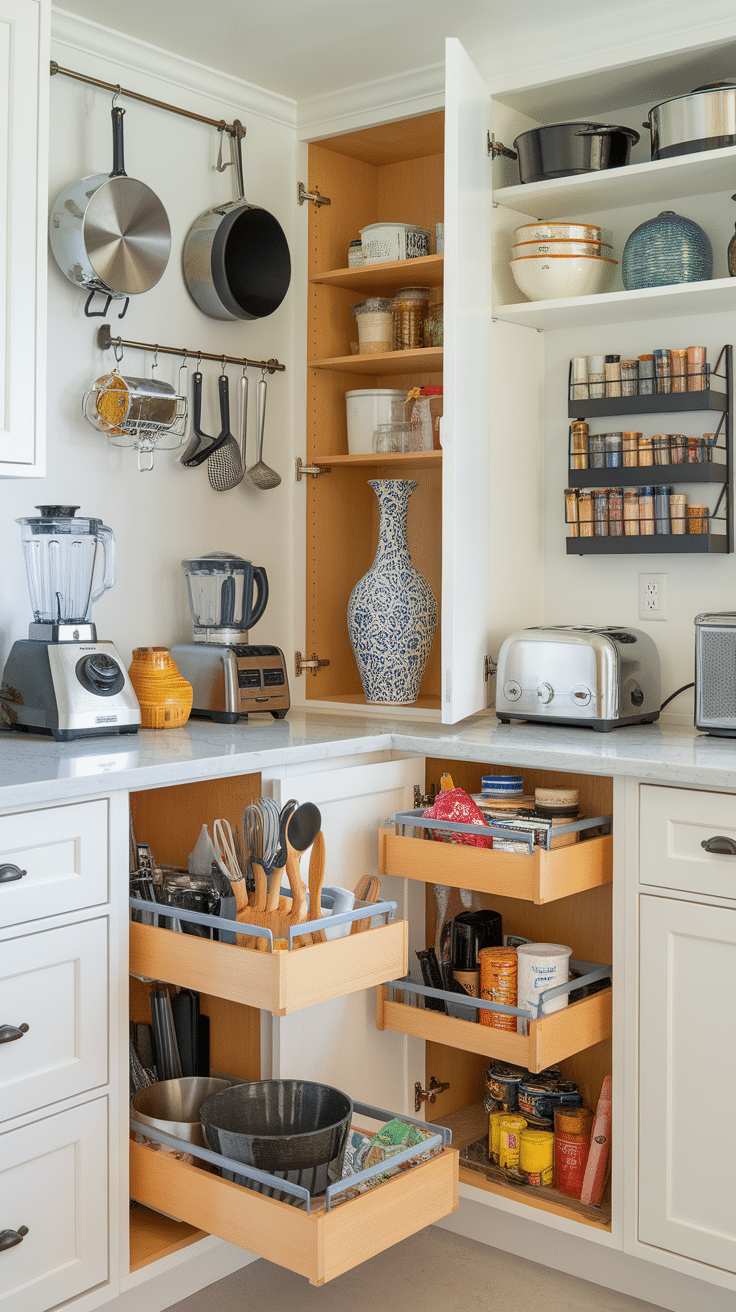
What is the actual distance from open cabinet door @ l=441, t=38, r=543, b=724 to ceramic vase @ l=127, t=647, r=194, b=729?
1.71 ft

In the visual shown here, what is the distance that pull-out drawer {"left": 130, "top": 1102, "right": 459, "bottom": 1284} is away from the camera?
1.49 m

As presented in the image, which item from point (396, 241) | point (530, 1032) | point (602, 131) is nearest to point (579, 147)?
point (602, 131)

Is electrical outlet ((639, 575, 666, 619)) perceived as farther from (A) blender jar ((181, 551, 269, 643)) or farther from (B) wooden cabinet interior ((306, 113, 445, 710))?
(A) blender jar ((181, 551, 269, 643))

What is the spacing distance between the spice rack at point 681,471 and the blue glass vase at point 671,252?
18cm

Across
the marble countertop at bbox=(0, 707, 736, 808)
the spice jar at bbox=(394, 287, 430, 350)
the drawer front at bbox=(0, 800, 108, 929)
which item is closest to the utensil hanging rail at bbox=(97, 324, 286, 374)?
the spice jar at bbox=(394, 287, 430, 350)

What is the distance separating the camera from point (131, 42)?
7.88 ft

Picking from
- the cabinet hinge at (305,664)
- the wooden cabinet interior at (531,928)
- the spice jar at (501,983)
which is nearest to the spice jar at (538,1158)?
the wooden cabinet interior at (531,928)

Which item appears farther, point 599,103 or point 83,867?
point 599,103

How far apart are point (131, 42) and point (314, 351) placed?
0.77 m

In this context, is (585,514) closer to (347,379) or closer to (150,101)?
(347,379)

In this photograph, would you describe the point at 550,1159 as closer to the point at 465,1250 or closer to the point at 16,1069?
the point at 465,1250

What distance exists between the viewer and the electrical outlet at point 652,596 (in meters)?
2.50

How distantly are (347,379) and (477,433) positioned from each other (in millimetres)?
722

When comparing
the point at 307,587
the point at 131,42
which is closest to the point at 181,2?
the point at 131,42
